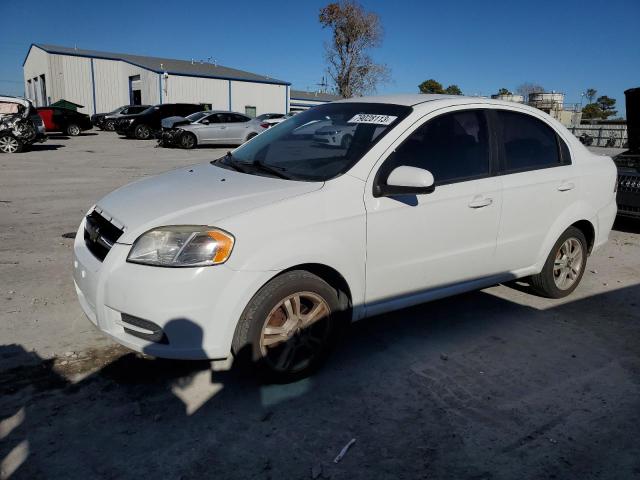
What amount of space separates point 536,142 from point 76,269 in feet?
11.5

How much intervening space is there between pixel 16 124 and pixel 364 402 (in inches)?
683

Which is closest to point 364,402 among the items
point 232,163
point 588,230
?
point 232,163

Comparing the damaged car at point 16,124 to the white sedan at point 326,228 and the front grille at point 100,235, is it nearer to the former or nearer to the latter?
the white sedan at point 326,228

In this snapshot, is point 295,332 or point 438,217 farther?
point 438,217

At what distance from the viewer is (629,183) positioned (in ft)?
22.1

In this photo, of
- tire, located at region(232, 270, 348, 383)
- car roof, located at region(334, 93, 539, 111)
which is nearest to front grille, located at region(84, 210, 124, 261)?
tire, located at region(232, 270, 348, 383)

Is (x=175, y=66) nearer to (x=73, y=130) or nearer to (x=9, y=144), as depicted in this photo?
(x=73, y=130)

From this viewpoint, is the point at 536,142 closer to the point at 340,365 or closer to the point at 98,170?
the point at 340,365

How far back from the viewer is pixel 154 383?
304cm

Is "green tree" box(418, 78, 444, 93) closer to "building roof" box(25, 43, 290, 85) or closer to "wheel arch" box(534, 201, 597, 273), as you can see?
"building roof" box(25, 43, 290, 85)

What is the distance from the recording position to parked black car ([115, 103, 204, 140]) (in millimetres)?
24422

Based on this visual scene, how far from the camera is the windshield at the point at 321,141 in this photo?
3.30 meters

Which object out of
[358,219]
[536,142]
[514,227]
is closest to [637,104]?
[536,142]

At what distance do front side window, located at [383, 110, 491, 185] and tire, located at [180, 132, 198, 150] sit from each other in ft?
58.5
